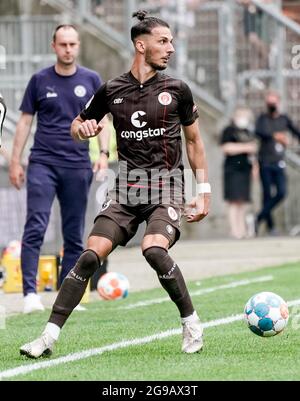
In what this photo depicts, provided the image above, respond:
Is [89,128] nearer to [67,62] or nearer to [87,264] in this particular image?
[87,264]

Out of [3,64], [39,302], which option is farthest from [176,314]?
[3,64]

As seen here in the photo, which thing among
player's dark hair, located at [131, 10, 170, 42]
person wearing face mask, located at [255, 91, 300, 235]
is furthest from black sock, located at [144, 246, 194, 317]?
person wearing face mask, located at [255, 91, 300, 235]

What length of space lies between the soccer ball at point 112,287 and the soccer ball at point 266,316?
3.76 m

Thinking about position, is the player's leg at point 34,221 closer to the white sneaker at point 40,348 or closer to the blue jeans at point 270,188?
the white sneaker at point 40,348

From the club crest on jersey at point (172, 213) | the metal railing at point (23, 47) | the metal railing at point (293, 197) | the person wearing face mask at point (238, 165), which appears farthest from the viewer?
the metal railing at point (293, 197)

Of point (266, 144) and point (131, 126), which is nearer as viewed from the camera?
point (131, 126)

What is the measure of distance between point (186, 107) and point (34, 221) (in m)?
3.11

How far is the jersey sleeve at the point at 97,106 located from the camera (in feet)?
28.6

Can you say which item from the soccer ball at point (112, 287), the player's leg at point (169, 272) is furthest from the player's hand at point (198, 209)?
the soccer ball at point (112, 287)

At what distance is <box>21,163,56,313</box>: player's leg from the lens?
1136 centimetres

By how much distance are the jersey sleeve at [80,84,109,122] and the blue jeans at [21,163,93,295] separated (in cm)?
265

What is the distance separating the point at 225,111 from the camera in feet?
72.5

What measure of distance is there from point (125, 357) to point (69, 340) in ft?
3.59
